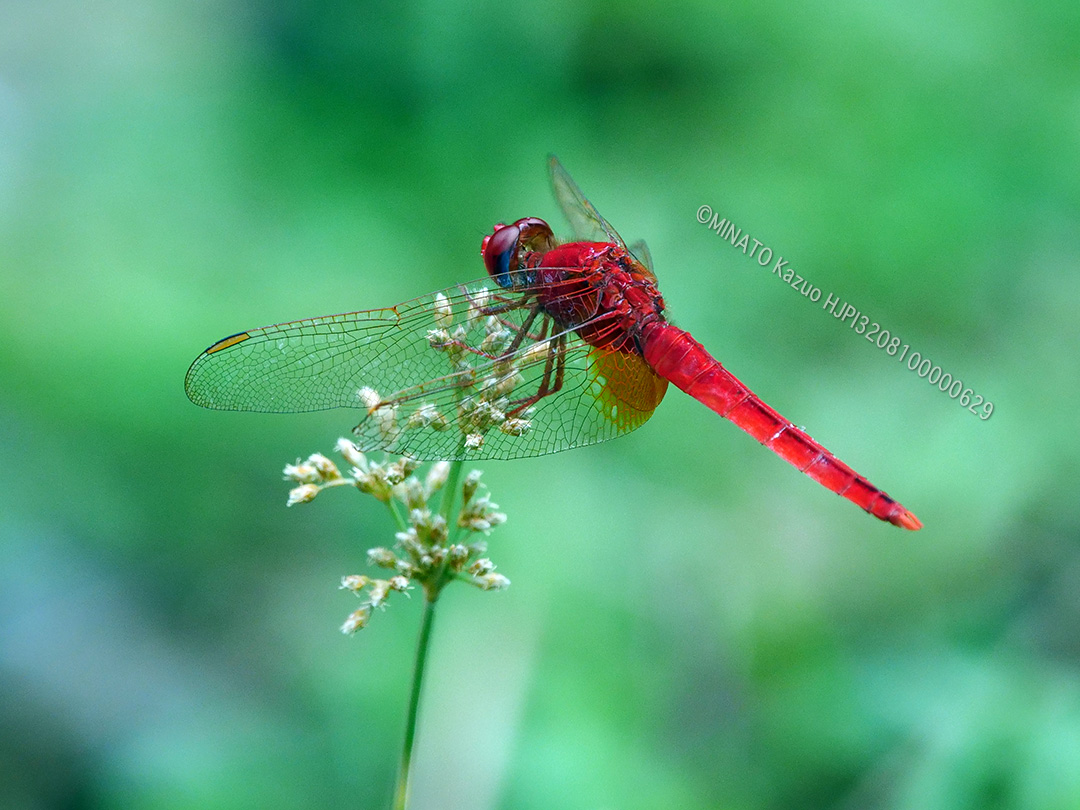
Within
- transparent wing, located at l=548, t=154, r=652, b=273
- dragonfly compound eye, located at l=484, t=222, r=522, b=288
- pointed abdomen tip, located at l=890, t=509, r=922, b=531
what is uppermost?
transparent wing, located at l=548, t=154, r=652, b=273

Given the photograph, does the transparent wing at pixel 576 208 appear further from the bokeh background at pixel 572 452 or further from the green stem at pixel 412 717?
the green stem at pixel 412 717

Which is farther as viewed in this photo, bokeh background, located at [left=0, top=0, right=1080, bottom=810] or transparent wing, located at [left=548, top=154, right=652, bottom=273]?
transparent wing, located at [left=548, top=154, right=652, bottom=273]

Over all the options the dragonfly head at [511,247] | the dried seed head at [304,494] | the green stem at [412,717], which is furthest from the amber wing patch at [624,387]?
the green stem at [412,717]

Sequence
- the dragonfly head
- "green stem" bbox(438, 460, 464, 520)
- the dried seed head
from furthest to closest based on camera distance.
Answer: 1. the dragonfly head
2. the dried seed head
3. "green stem" bbox(438, 460, 464, 520)

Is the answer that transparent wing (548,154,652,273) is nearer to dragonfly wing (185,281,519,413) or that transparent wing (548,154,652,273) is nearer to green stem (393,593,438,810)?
dragonfly wing (185,281,519,413)

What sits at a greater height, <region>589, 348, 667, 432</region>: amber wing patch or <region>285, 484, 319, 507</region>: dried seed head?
<region>589, 348, 667, 432</region>: amber wing patch

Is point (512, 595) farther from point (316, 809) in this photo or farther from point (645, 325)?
point (645, 325)

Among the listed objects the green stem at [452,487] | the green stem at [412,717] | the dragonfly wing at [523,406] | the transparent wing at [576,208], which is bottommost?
the green stem at [412,717]

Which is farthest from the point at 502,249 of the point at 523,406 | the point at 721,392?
the point at 721,392

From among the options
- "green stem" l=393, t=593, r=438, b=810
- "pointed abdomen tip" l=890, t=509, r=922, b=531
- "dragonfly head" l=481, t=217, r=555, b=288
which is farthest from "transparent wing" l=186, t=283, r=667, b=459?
"pointed abdomen tip" l=890, t=509, r=922, b=531
